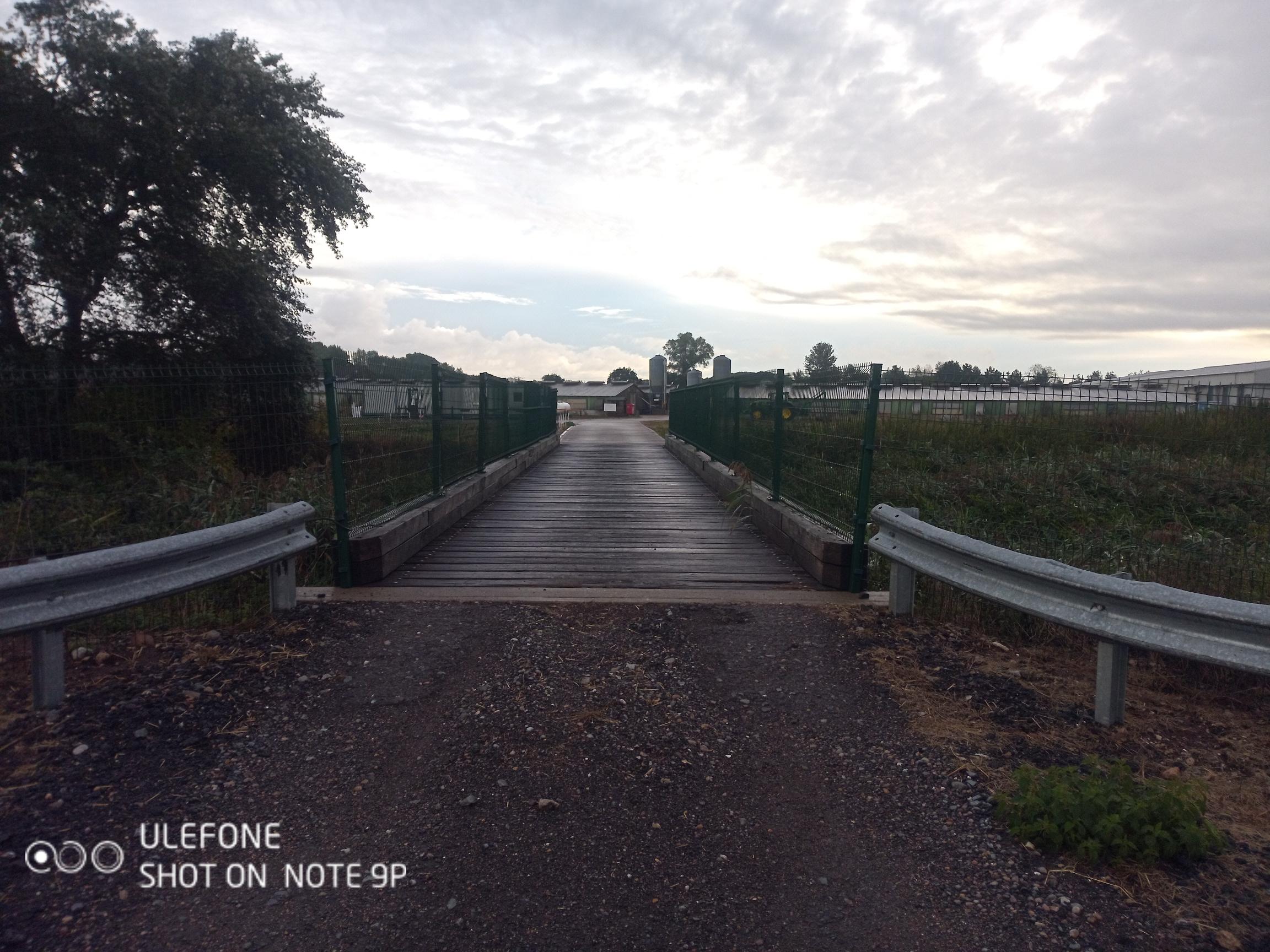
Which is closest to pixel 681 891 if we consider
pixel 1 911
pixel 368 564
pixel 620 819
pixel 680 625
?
pixel 620 819

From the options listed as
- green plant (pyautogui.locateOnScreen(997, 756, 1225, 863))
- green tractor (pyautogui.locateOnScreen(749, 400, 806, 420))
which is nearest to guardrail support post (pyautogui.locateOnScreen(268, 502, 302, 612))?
green plant (pyautogui.locateOnScreen(997, 756, 1225, 863))

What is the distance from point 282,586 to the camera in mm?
5562

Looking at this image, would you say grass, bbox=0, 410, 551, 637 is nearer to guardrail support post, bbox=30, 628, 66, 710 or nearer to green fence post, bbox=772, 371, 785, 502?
guardrail support post, bbox=30, 628, 66, 710

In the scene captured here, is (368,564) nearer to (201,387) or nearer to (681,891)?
(201,387)

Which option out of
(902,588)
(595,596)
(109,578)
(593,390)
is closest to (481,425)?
(595,596)

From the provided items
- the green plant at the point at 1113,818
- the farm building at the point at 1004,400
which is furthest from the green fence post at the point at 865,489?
the green plant at the point at 1113,818

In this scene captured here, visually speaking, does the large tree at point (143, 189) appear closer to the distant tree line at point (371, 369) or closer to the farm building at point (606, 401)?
the distant tree line at point (371, 369)

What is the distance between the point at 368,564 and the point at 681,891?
14.2 feet

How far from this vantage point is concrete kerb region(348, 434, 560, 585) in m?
6.36

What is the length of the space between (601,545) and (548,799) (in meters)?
5.26

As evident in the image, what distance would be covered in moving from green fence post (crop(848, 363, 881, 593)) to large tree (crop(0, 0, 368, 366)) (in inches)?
580

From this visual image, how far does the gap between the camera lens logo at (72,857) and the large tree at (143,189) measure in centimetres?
1560

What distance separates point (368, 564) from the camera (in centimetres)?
638

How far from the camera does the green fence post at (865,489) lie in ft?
19.5
